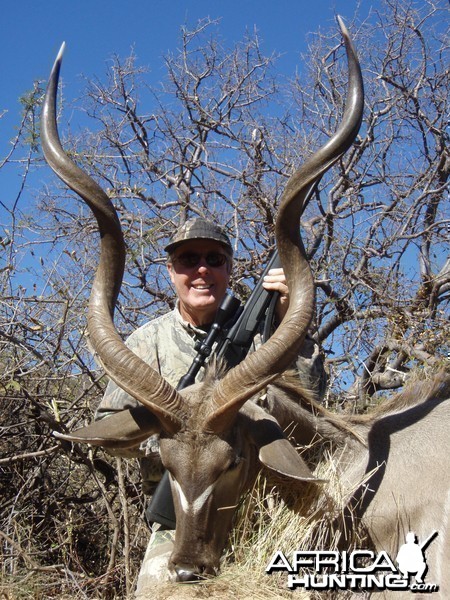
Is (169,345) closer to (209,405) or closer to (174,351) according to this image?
(174,351)

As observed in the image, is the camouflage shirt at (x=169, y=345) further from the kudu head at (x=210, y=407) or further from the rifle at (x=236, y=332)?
the kudu head at (x=210, y=407)

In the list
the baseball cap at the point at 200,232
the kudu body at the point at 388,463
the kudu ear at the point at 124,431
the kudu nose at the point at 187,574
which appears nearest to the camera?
the kudu nose at the point at 187,574

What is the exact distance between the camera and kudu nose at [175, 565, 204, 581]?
3646 millimetres

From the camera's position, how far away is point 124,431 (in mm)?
4070

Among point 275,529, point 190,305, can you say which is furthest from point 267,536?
point 190,305

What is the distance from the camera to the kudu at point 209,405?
3785 millimetres

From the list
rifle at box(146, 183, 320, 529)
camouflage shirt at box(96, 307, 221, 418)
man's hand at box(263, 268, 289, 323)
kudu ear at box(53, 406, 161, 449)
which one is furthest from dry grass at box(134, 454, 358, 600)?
camouflage shirt at box(96, 307, 221, 418)

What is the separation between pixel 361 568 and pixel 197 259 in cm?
234

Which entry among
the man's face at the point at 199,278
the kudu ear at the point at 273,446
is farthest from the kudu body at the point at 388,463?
the man's face at the point at 199,278

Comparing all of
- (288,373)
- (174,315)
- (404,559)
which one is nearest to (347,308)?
(174,315)


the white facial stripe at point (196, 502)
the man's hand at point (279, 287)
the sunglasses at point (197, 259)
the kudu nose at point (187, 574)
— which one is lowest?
→ the kudu nose at point (187, 574)

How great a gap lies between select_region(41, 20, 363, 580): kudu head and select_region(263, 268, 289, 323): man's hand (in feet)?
2.15

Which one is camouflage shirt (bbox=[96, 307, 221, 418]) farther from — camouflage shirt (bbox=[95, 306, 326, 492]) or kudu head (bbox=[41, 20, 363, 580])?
kudu head (bbox=[41, 20, 363, 580])

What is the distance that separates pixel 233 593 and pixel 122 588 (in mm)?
1957
